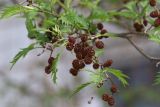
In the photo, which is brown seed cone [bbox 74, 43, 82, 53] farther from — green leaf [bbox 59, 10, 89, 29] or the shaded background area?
the shaded background area

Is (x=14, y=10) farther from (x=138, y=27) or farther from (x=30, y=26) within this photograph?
(x=138, y=27)

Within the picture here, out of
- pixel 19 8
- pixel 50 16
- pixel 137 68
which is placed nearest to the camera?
pixel 19 8

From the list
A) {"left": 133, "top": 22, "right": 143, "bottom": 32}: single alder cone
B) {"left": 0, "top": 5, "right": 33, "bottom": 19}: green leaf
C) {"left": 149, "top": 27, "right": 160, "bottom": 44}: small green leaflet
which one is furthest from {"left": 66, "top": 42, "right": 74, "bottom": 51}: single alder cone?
{"left": 133, "top": 22, "right": 143, "bottom": 32}: single alder cone

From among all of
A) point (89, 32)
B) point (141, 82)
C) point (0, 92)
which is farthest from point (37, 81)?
point (89, 32)

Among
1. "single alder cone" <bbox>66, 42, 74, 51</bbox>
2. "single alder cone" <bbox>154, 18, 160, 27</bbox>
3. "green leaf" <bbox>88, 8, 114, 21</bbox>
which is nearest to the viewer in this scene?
"single alder cone" <bbox>66, 42, 74, 51</bbox>

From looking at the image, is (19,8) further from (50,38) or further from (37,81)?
(37,81)

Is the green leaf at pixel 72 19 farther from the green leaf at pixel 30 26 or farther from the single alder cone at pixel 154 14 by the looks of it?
the single alder cone at pixel 154 14

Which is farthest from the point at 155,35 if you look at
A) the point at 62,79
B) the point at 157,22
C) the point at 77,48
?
the point at 62,79

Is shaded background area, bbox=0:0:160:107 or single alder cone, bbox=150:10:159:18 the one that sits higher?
single alder cone, bbox=150:10:159:18
